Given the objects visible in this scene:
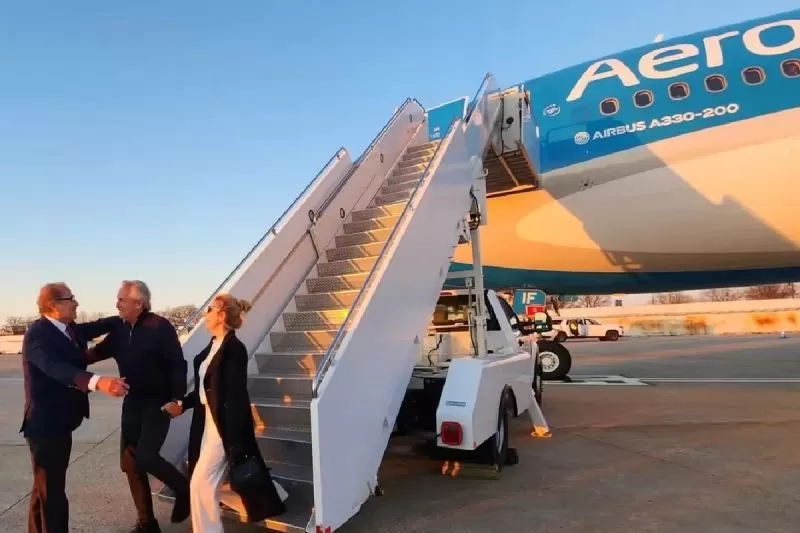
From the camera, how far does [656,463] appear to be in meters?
5.14

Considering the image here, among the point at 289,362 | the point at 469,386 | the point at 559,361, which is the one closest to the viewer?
the point at 289,362

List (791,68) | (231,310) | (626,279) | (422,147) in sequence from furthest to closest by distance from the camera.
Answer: (626,279) < (791,68) < (422,147) < (231,310)

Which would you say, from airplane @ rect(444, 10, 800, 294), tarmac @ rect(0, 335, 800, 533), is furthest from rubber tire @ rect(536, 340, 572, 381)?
tarmac @ rect(0, 335, 800, 533)

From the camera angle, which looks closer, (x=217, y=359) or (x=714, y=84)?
(x=217, y=359)

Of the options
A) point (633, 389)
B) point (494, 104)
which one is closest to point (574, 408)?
point (633, 389)

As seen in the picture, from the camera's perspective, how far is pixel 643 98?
353 inches

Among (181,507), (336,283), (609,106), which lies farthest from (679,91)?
(181,507)

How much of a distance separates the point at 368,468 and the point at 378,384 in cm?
53

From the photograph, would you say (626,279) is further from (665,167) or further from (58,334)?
(58,334)

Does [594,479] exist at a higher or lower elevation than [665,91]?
lower

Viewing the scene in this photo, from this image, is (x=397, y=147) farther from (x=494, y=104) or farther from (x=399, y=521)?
(x=399, y=521)

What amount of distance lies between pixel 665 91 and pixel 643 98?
32cm

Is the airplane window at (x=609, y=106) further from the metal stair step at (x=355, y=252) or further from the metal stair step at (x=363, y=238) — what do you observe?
the metal stair step at (x=355, y=252)

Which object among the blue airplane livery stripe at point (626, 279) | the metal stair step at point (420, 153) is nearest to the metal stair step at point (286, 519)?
the metal stair step at point (420, 153)
